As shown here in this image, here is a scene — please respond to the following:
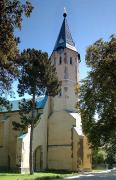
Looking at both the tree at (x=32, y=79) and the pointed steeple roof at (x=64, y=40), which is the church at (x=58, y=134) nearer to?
the pointed steeple roof at (x=64, y=40)

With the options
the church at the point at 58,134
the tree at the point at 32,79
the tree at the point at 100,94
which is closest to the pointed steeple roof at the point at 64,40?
the church at the point at 58,134

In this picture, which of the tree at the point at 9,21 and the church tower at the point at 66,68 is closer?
the tree at the point at 9,21

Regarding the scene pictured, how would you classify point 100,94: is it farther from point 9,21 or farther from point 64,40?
point 64,40

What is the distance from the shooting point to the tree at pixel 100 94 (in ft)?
87.5

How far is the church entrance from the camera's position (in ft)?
149

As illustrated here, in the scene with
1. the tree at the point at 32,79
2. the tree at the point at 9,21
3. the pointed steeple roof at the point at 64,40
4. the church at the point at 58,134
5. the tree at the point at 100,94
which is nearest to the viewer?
the tree at the point at 9,21

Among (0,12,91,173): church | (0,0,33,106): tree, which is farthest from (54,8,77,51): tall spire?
(0,0,33,106): tree

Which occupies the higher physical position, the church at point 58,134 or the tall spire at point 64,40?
the tall spire at point 64,40

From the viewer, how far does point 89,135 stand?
30672 millimetres

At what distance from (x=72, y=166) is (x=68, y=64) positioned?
14.7 m

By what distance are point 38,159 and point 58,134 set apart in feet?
15.2

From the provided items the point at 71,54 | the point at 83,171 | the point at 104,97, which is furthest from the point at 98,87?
the point at 71,54

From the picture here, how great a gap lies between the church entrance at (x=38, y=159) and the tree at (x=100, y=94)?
15781 millimetres

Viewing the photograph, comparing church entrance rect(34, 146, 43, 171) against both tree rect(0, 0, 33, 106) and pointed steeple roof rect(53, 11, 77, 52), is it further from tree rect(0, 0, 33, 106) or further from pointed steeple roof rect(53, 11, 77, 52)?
tree rect(0, 0, 33, 106)
